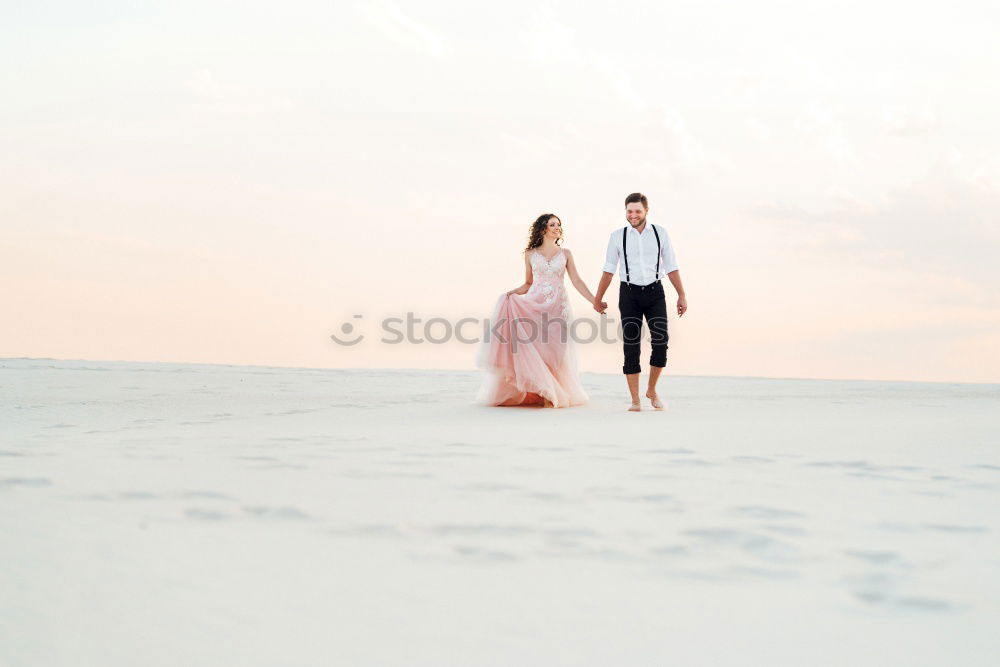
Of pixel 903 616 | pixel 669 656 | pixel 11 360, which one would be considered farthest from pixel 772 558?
pixel 11 360

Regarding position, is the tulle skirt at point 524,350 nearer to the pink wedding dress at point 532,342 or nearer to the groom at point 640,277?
the pink wedding dress at point 532,342

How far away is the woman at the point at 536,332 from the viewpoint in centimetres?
807

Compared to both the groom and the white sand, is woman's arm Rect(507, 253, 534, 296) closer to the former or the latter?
the groom

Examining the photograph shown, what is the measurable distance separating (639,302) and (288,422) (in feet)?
10.4

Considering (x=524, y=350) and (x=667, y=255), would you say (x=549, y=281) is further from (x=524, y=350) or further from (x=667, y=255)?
(x=667, y=255)

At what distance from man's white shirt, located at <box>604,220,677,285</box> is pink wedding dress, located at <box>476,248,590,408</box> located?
746mm

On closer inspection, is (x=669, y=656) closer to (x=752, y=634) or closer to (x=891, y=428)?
(x=752, y=634)

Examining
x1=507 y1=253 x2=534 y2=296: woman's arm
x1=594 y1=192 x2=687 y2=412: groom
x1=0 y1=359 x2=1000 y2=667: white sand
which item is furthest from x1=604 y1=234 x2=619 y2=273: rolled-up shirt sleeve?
x1=0 y1=359 x2=1000 y2=667: white sand

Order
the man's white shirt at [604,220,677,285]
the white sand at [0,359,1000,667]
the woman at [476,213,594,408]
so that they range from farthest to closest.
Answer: the woman at [476,213,594,408] → the man's white shirt at [604,220,677,285] → the white sand at [0,359,1000,667]

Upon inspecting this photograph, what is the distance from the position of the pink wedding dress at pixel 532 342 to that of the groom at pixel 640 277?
0.68 metres

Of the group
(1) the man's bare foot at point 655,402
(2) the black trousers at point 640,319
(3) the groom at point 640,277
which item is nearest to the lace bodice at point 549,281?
(3) the groom at point 640,277

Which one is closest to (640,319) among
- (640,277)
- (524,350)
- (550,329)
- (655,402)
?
(640,277)

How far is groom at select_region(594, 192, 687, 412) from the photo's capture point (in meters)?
7.50

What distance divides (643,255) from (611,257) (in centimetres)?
29
